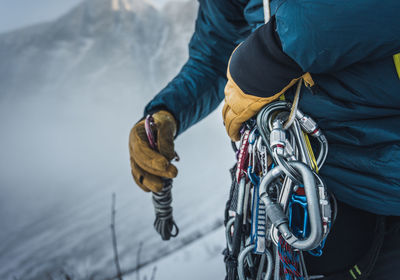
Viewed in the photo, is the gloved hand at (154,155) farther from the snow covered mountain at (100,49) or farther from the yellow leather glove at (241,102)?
the snow covered mountain at (100,49)

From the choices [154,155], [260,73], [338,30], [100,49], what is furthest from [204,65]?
[100,49]

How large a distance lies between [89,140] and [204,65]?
27.0 ft

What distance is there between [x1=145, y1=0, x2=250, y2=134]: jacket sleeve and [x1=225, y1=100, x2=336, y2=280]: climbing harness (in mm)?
384

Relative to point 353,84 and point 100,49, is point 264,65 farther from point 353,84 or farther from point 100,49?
point 100,49

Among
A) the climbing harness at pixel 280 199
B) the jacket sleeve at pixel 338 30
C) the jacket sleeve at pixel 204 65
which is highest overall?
the jacket sleeve at pixel 204 65

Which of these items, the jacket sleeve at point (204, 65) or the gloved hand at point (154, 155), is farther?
the jacket sleeve at point (204, 65)

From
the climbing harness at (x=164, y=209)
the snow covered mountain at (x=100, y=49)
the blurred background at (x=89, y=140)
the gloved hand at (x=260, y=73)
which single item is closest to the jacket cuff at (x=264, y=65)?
the gloved hand at (x=260, y=73)

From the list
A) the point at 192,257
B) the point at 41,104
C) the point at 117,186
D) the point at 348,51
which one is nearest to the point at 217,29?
the point at 348,51

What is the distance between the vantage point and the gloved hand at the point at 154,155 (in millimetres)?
710

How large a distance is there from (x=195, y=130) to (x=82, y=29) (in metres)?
6.48

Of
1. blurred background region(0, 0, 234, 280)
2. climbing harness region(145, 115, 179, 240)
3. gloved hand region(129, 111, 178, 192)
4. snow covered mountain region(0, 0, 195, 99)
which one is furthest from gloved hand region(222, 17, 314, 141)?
snow covered mountain region(0, 0, 195, 99)

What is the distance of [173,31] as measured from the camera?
885cm

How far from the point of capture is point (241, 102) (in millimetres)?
472

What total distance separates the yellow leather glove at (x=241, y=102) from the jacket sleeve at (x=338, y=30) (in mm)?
86
